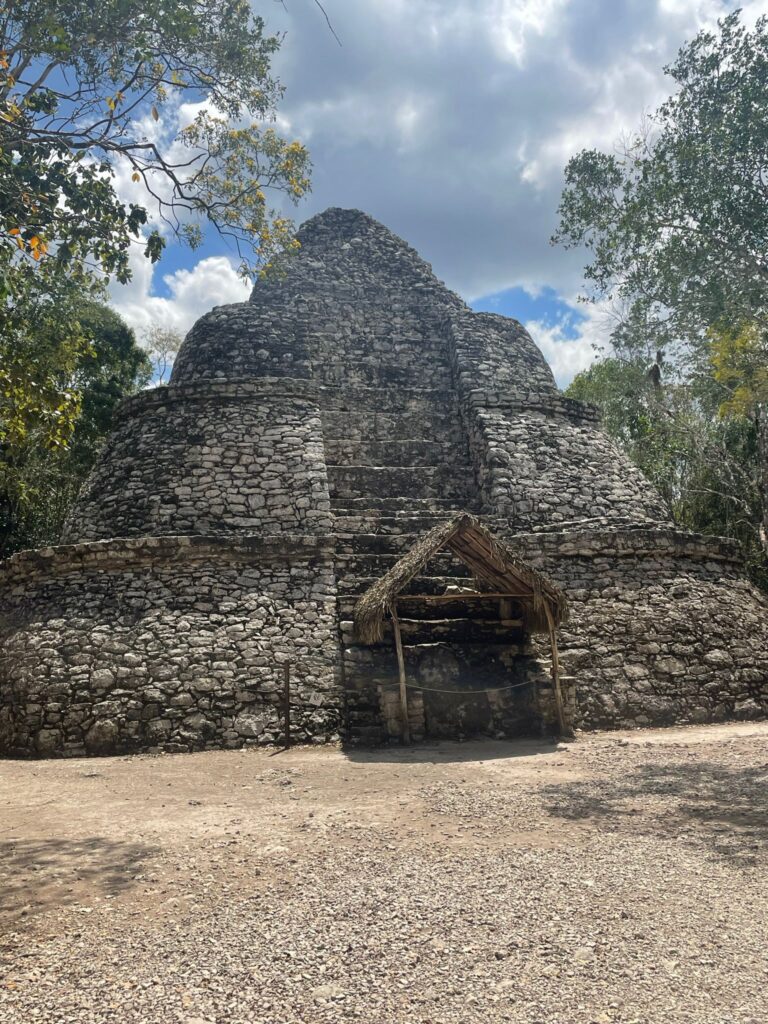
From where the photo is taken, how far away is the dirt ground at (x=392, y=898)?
2.65 m

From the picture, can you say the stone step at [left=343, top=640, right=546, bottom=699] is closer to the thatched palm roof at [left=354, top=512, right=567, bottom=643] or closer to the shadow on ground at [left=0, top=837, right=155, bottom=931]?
the thatched palm roof at [left=354, top=512, right=567, bottom=643]

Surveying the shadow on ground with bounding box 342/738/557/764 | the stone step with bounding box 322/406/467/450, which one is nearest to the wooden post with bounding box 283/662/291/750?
the shadow on ground with bounding box 342/738/557/764

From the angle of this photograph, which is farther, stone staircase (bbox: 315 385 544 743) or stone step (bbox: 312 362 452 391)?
stone step (bbox: 312 362 452 391)

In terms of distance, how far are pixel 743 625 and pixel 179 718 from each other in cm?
823

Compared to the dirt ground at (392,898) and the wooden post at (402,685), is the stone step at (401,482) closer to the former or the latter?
the wooden post at (402,685)

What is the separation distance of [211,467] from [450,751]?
6076mm

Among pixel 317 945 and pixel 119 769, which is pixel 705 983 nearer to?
pixel 317 945

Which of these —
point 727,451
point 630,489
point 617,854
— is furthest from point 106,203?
point 727,451

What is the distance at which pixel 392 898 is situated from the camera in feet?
11.9

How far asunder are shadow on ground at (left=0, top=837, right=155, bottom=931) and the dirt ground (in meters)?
0.02

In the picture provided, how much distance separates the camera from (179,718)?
8.42 meters

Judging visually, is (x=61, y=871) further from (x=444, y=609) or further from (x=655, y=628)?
(x=655, y=628)

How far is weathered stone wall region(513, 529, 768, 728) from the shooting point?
9.45m

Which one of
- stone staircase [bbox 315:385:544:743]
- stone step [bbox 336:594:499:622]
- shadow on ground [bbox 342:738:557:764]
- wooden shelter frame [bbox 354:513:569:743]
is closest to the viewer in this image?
shadow on ground [bbox 342:738:557:764]
